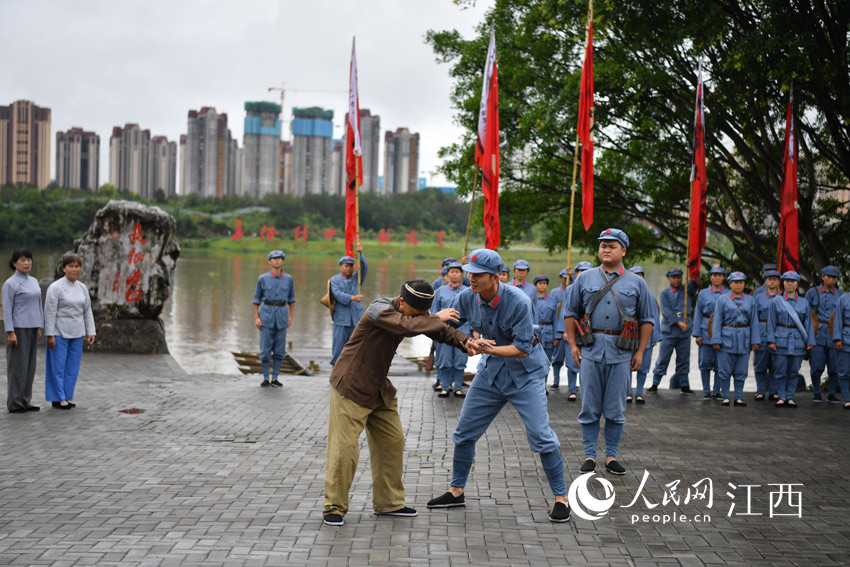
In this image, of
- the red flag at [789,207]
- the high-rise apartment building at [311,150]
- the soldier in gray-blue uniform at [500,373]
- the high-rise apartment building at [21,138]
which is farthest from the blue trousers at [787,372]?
the high-rise apartment building at [311,150]

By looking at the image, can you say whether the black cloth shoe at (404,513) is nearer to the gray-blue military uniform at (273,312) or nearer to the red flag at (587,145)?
the red flag at (587,145)

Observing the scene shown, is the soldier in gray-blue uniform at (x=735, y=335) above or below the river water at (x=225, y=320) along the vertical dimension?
above

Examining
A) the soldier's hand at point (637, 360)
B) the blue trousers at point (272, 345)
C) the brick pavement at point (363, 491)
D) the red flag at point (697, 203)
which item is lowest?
the brick pavement at point (363, 491)

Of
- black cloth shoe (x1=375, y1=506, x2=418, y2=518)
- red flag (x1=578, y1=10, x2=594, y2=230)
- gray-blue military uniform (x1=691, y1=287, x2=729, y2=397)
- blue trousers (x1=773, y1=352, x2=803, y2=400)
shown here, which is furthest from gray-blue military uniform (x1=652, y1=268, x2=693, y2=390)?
black cloth shoe (x1=375, y1=506, x2=418, y2=518)

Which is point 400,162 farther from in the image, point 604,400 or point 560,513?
point 560,513

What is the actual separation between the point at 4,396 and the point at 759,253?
1401 cm

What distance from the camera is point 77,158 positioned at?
401 ft

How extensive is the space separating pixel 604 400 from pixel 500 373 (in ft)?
5.39

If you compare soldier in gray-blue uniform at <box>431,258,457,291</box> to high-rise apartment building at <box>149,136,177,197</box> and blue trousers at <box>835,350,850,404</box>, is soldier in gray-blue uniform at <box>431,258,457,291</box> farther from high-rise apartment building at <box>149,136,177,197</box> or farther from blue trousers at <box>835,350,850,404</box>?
high-rise apartment building at <box>149,136,177,197</box>

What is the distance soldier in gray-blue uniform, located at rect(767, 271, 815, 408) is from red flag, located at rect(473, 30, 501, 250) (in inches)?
157

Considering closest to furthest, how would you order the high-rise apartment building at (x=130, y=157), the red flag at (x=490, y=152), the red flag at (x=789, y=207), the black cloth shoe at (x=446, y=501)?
1. the black cloth shoe at (x=446, y=501)
2. the red flag at (x=490, y=152)
3. the red flag at (x=789, y=207)
4. the high-rise apartment building at (x=130, y=157)

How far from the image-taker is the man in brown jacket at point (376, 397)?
5309 millimetres

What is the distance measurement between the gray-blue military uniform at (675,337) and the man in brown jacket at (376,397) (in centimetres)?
773

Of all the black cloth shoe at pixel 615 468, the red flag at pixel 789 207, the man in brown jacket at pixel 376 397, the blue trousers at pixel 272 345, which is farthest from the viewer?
the red flag at pixel 789 207
